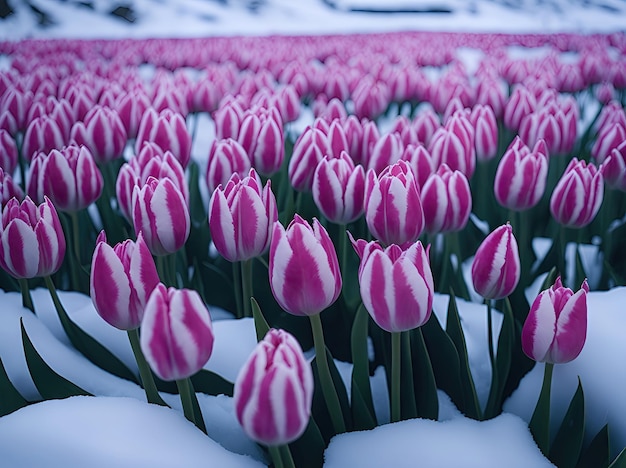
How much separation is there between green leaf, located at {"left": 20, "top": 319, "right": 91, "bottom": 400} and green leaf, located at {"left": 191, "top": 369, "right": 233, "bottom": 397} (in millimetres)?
180

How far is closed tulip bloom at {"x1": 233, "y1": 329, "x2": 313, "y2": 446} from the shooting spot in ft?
1.85

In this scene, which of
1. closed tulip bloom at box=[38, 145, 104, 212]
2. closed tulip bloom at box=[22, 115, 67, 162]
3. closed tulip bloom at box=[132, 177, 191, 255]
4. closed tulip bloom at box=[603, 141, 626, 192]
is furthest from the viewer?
closed tulip bloom at box=[22, 115, 67, 162]

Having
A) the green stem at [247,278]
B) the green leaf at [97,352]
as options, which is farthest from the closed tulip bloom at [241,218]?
the green leaf at [97,352]

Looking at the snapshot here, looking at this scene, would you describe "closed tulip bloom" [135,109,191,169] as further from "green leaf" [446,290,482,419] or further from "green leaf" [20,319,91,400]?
"green leaf" [446,290,482,419]

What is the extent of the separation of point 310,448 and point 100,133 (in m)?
1.08

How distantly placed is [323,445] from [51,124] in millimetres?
1187

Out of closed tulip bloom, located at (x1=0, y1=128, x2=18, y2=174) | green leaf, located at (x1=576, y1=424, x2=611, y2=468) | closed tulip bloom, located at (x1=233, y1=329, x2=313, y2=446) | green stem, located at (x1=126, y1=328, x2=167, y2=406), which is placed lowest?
green leaf, located at (x1=576, y1=424, x2=611, y2=468)

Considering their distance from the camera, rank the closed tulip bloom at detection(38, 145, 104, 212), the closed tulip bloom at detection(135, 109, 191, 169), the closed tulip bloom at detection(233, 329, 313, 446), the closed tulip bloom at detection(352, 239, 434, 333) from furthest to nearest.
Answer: the closed tulip bloom at detection(135, 109, 191, 169), the closed tulip bloom at detection(38, 145, 104, 212), the closed tulip bloom at detection(352, 239, 434, 333), the closed tulip bloom at detection(233, 329, 313, 446)

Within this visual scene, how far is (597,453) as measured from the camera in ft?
3.03

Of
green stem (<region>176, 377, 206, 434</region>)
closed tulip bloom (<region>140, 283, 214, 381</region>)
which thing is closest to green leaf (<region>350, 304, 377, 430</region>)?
green stem (<region>176, 377, 206, 434</region>)

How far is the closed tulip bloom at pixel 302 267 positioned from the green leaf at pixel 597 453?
1.60ft

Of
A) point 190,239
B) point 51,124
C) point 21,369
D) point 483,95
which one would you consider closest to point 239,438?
point 21,369

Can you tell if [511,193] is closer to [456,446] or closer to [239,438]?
[456,446]

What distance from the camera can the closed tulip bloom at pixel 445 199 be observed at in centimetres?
109
